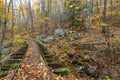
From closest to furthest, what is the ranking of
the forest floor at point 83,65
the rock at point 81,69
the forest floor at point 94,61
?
the forest floor at point 83,65, the forest floor at point 94,61, the rock at point 81,69

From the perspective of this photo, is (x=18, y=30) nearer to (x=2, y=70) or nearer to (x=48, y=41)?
(x=48, y=41)

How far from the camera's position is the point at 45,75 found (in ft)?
28.8

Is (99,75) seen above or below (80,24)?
below

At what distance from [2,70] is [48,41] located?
15.6 m

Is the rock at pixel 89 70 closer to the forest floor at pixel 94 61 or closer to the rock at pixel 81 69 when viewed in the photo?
the forest floor at pixel 94 61

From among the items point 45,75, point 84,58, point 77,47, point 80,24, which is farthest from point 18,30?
point 45,75

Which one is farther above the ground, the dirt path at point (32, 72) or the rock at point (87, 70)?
the dirt path at point (32, 72)

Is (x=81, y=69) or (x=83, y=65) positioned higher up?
(x=83, y=65)

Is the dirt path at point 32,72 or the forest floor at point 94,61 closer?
the dirt path at point 32,72

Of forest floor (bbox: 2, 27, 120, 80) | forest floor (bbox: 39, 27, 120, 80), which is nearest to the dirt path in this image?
forest floor (bbox: 2, 27, 120, 80)

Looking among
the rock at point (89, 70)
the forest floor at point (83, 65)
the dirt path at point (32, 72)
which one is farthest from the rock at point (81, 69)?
the dirt path at point (32, 72)

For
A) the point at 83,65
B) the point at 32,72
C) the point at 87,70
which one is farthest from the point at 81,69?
the point at 32,72

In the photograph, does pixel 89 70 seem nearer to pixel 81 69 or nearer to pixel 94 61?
pixel 81 69

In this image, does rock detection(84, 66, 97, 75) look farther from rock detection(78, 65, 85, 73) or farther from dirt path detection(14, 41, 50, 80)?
dirt path detection(14, 41, 50, 80)
